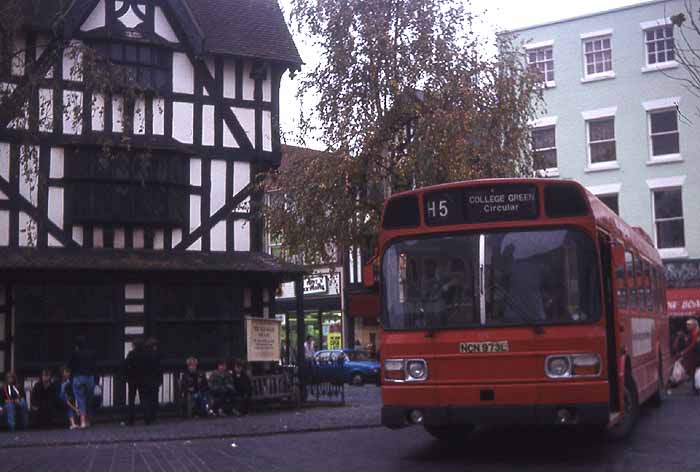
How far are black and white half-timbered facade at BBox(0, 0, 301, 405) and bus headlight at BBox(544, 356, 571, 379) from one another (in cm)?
1186

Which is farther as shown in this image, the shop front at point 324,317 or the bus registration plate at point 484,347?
the shop front at point 324,317

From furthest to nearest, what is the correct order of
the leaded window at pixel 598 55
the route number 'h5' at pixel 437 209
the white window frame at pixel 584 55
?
the leaded window at pixel 598 55 → the white window frame at pixel 584 55 → the route number 'h5' at pixel 437 209

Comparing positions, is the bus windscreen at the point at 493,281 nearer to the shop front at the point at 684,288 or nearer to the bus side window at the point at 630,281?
the bus side window at the point at 630,281

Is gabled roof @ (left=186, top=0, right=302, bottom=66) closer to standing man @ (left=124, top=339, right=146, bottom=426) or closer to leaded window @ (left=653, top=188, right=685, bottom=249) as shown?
standing man @ (left=124, top=339, right=146, bottom=426)

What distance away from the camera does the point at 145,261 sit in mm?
22328

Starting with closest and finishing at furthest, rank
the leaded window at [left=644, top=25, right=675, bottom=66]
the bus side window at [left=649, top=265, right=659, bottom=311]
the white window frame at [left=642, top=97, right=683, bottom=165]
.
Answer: the bus side window at [left=649, top=265, right=659, bottom=311]
the white window frame at [left=642, top=97, right=683, bottom=165]
the leaded window at [left=644, top=25, right=675, bottom=66]

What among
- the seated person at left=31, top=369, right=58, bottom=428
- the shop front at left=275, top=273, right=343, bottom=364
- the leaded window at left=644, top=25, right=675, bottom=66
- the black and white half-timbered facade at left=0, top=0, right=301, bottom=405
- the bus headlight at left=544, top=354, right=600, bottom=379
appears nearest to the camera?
the bus headlight at left=544, top=354, right=600, bottom=379

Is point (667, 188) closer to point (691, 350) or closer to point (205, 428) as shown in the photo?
Result: point (691, 350)

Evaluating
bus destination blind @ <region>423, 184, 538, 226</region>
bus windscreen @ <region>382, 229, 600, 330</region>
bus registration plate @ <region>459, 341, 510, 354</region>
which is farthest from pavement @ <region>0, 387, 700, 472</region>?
bus destination blind @ <region>423, 184, 538, 226</region>

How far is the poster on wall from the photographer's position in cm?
2253

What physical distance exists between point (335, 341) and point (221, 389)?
990 inches

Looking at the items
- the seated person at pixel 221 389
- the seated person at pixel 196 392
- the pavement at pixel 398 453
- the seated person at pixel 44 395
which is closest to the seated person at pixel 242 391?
the seated person at pixel 221 389

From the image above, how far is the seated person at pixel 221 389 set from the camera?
21922 millimetres

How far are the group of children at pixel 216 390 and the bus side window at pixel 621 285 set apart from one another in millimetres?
11381
